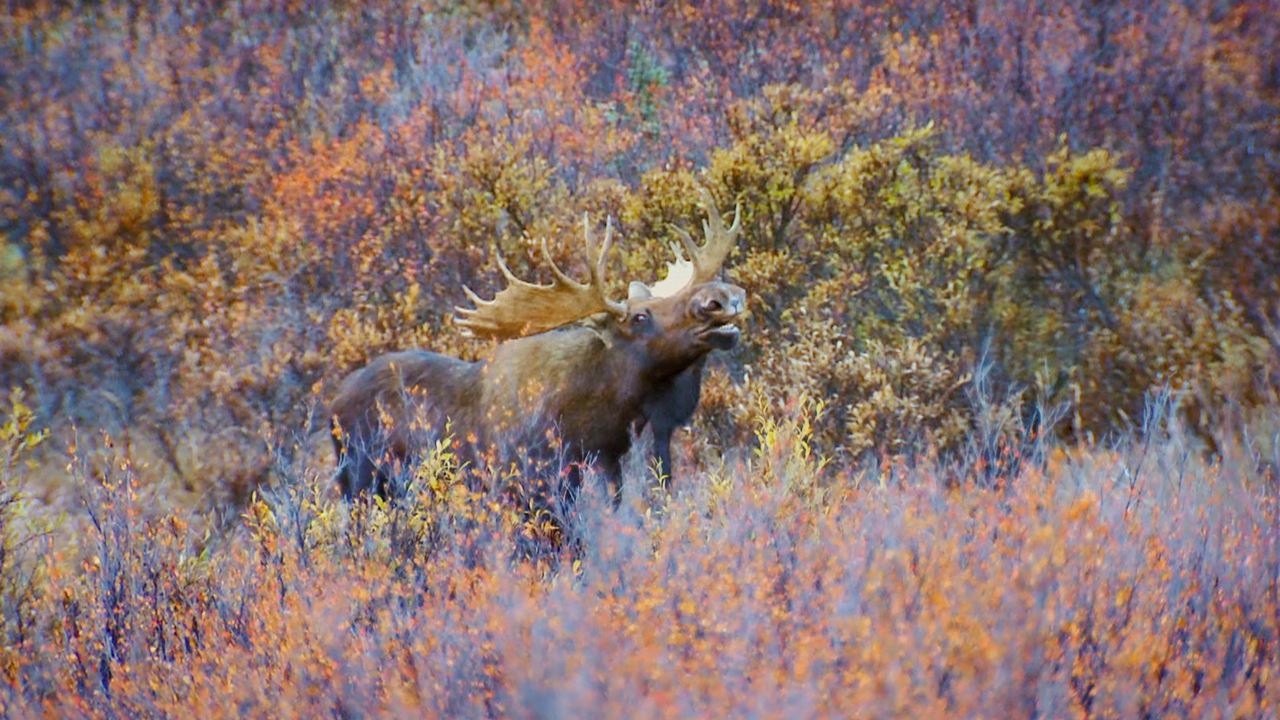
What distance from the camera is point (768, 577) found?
3.24m

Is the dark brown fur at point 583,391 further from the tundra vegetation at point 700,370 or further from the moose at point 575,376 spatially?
the tundra vegetation at point 700,370

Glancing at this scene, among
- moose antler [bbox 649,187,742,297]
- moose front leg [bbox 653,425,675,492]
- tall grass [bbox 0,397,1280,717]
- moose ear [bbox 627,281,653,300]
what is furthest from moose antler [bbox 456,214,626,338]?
tall grass [bbox 0,397,1280,717]

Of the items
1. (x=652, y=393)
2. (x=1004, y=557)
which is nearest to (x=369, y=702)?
(x=1004, y=557)

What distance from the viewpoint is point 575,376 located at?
5316mm

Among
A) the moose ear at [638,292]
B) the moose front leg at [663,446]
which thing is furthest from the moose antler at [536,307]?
the moose front leg at [663,446]

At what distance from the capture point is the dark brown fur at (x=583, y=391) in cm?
515

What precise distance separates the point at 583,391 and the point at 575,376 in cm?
8

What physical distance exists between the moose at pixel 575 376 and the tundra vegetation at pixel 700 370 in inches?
11.8

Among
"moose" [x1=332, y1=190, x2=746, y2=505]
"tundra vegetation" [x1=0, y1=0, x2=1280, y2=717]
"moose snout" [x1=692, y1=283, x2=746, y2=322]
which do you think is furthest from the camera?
"moose" [x1=332, y1=190, x2=746, y2=505]

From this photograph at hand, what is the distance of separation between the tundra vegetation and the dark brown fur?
269mm

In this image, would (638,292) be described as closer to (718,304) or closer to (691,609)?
(718,304)

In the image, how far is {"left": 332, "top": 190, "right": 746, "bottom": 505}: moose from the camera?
5.17 m

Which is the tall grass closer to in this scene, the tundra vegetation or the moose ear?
the tundra vegetation

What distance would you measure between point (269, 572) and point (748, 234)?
4613mm
